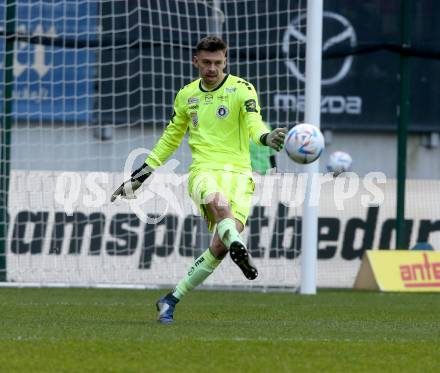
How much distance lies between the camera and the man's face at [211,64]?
8.63 meters

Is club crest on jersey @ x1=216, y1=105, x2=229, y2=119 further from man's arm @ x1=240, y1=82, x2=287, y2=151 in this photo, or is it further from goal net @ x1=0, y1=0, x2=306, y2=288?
goal net @ x1=0, y1=0, x2=306, y2=288

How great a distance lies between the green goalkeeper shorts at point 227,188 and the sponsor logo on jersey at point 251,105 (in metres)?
0.47

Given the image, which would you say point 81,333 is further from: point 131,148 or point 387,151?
point 387,151

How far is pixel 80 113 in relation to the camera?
15.4m

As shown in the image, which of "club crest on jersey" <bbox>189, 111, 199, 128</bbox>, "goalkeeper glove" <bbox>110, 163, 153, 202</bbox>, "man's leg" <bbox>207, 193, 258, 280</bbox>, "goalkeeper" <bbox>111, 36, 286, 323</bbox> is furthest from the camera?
"goalkeeper glove" <bbox>110, 163, 153, 202</bbox>

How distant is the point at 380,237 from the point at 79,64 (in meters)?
4.62

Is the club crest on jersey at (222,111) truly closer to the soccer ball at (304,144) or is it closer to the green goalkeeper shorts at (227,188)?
the green goalkeeper shorts at (227,188)

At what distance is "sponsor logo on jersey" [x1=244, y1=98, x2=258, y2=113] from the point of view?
339 inches

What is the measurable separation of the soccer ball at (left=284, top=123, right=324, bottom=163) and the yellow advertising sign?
21.7ft

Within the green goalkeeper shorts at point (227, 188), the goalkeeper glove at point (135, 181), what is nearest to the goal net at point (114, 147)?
the goalkeeper glove at point (135, 181)

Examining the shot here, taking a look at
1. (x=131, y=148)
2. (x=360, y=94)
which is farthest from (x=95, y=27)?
(x=360, y=94)

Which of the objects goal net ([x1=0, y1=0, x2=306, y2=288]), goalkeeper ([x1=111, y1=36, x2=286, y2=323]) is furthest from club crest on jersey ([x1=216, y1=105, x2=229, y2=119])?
goal net ([x1=0, y1=0, x2=306, y2=288])

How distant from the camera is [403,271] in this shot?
47.5ft

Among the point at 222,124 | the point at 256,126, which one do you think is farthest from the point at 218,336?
the point at 222,124
